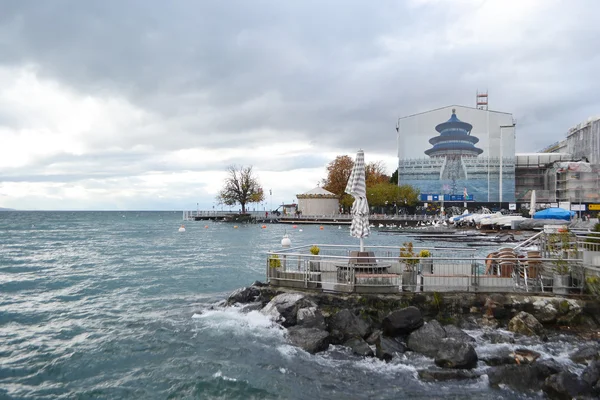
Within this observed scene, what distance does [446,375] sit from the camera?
403 inches

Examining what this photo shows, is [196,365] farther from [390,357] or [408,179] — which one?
[408,179]

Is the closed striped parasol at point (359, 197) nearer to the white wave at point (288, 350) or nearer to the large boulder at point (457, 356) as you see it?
the white wave at point (288, 350)

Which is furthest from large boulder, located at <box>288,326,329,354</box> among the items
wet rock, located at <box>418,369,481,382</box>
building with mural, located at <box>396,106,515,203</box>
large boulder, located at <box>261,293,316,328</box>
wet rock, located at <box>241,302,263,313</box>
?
building with mural, located at <box>396,106,515,203</box>

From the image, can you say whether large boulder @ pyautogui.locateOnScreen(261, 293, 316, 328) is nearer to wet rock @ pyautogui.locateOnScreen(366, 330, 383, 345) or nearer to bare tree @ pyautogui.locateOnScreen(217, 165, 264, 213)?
wet rock @ pyautogui.locateOnScreen(366, 330, 383, 345)

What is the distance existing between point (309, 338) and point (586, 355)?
6685 mm

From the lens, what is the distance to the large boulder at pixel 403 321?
12375 mm

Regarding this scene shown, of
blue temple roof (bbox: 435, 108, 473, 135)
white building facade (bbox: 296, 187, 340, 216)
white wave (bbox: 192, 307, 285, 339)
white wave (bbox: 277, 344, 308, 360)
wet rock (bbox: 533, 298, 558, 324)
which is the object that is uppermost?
blue temple roof (bbox: 435, 108, 473, 135)

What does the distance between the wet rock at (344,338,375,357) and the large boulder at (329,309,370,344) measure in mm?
316

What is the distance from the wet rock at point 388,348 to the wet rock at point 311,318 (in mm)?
1693

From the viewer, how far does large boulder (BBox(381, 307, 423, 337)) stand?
12375 mm

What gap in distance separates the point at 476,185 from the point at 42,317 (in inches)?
3983

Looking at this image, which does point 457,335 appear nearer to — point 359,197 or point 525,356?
point 525,356

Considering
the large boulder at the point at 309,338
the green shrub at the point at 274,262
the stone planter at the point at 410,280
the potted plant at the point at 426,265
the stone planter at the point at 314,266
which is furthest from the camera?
the green shrub at the point at 274,262

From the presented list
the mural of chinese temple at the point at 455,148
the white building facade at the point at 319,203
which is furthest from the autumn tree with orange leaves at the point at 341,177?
the mural of chinese temple at the point at 455,148
